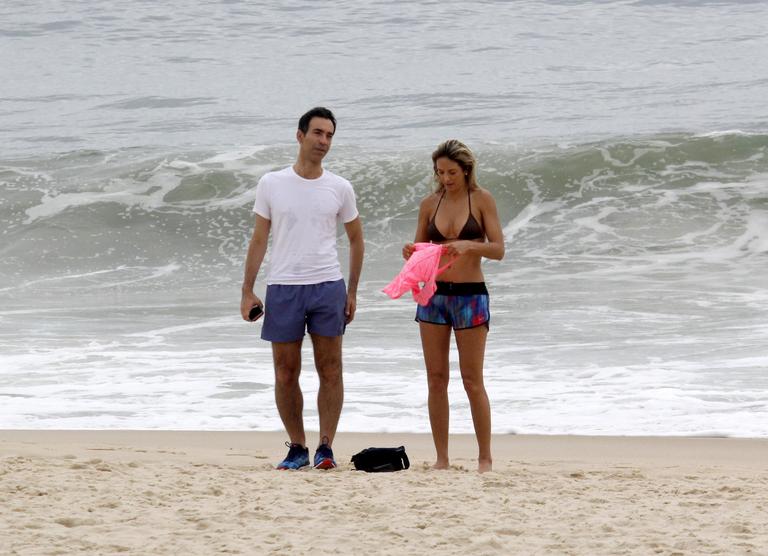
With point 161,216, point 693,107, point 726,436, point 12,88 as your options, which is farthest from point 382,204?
point 12,88

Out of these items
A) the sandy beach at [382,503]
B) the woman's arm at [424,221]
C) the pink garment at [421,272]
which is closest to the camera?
the sandy beach at [382,503]

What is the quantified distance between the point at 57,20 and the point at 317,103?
632 inches

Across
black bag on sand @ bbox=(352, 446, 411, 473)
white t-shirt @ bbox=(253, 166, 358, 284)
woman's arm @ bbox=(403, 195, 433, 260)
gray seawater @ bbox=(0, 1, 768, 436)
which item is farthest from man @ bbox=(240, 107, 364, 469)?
gray seawater @ bbox=(0, 1, 768, 436)

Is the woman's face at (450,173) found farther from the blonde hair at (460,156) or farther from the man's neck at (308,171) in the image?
the man's neck at (308,171)

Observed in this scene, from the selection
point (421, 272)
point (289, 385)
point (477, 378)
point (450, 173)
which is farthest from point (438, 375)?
point (450, 173)

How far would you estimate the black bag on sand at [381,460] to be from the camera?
519 cm

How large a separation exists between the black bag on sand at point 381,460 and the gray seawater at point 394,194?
143cm

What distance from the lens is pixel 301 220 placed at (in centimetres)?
503

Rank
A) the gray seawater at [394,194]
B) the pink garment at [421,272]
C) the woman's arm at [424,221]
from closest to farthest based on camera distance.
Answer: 1. the pink garment at [421,272]
2. the woman's arm at [424,221]
3. the gray seawater at [394,194]

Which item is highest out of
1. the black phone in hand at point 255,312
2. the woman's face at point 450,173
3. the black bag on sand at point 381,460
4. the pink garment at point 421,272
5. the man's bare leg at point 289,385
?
the woman's face at point 450,173

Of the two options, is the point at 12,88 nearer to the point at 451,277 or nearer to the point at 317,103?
the point at 317,103

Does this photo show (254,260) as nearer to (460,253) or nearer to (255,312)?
(255,312)

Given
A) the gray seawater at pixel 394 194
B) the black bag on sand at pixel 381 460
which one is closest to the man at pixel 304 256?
the black bag on sand at pixel 381 460

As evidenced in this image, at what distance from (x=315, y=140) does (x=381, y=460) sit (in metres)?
1.42
